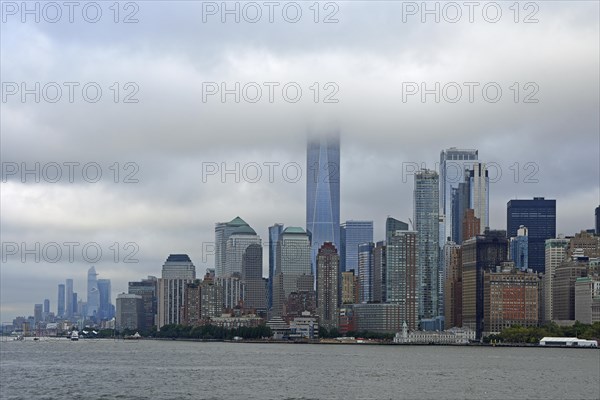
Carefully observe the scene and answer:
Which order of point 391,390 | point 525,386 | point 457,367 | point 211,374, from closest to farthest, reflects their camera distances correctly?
point 391,390, point 525,386, point 211,374, point 457,367

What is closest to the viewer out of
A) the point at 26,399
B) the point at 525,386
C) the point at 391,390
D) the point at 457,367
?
the point at 26,399

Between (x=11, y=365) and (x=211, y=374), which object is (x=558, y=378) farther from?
(x=11, y=365)

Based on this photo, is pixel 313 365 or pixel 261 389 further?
pixel 313 365

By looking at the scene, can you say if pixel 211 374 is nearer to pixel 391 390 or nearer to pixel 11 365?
pixel 391 390

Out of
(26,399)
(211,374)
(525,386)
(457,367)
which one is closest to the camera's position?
(26,399)

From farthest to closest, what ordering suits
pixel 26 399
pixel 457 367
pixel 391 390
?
1. pixel 457 367
2. pixel 391 390
3. pixel 26 399

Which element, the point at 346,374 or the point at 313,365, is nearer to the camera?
the point at 346,374

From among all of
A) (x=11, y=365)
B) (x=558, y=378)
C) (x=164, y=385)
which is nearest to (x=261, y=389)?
(x=164, y=385)

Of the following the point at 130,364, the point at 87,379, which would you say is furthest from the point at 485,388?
the point at 130,364

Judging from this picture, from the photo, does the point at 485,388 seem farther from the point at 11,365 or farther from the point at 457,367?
the point at 11,365
